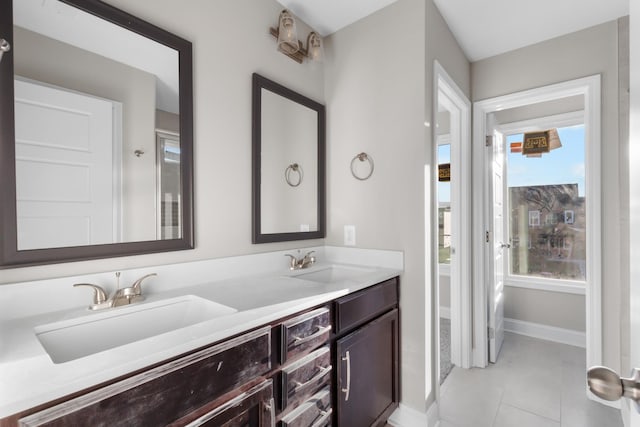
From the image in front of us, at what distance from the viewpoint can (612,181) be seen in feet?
6.61

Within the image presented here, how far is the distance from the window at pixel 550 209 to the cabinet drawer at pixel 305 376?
9.48 feet

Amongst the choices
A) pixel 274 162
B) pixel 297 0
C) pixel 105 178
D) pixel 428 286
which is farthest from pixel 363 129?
pixel 105 178

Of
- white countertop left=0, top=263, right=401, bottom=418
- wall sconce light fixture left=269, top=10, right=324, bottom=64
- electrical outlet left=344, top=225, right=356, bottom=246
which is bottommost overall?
white countertop left=0, top=263, right=401, bottom=418

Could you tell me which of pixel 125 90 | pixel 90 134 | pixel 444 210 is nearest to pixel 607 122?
pixel 444 210

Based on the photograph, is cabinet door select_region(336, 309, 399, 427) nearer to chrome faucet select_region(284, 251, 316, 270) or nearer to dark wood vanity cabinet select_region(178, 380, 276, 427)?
dark wood vanity cabinet select_region(178, 380, 276, 427)

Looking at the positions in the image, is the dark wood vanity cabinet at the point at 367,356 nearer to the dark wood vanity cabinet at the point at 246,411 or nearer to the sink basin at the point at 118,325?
the dark wood vanity cabinet at the point at 246,411

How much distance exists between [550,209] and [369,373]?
280 cm

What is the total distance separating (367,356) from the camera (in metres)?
1.53

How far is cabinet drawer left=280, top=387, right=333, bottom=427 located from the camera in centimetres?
112

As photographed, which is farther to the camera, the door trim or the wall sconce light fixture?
the door trim

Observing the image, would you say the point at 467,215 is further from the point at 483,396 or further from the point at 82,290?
the point at 82,290

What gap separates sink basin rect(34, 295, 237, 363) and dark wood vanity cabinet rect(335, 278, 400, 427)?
588 mm

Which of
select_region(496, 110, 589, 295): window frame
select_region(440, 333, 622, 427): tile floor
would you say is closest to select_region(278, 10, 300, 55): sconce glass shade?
select_region(496, 110, 589, 295): window frame

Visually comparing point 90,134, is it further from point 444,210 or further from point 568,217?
point 568,217
